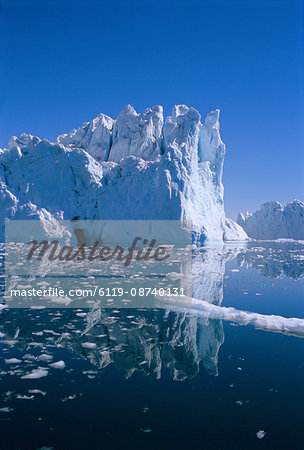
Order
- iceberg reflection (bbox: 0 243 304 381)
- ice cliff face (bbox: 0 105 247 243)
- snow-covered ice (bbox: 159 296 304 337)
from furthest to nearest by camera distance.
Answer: ice cliff face (bbox: 0 105 247 243) < snow-covered ice (bbox: 159 296 304 337) < iceberg reflection (bbox: 0 243 304 381)

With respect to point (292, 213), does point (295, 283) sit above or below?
below

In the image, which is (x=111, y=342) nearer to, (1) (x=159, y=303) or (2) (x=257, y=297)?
(1) (x=159, y=303)

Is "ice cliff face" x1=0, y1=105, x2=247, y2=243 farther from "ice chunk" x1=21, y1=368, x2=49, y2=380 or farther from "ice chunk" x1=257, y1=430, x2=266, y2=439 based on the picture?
"ice chunk" x1=257, y1=430, x2=266, y2=439

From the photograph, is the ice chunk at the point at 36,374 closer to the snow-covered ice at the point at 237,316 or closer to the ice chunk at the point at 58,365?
the ice chunk at the point at 58,365

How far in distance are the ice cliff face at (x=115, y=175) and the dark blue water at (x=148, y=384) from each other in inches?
606

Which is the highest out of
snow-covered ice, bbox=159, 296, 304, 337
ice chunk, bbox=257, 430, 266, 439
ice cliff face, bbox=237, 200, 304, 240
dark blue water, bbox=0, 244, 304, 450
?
ice cliff face, bbox=237, 200, 304, 240

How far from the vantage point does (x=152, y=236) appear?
20.1 m

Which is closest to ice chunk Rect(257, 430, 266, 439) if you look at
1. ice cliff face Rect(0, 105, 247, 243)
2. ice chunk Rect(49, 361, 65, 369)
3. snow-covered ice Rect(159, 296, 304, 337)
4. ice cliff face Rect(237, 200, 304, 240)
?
ice chunk Rect(49, 361, 65, 369)

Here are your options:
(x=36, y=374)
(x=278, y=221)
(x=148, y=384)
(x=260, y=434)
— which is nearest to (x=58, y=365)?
(x=36, y=374)

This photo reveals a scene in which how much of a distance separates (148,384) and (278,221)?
49502 millimetres

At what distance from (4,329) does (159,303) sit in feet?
9.17

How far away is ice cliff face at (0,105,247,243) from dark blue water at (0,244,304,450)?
50.5 feet

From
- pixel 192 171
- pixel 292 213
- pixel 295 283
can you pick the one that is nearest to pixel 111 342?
pixel 295 283

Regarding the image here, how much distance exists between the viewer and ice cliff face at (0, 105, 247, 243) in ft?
63.7
